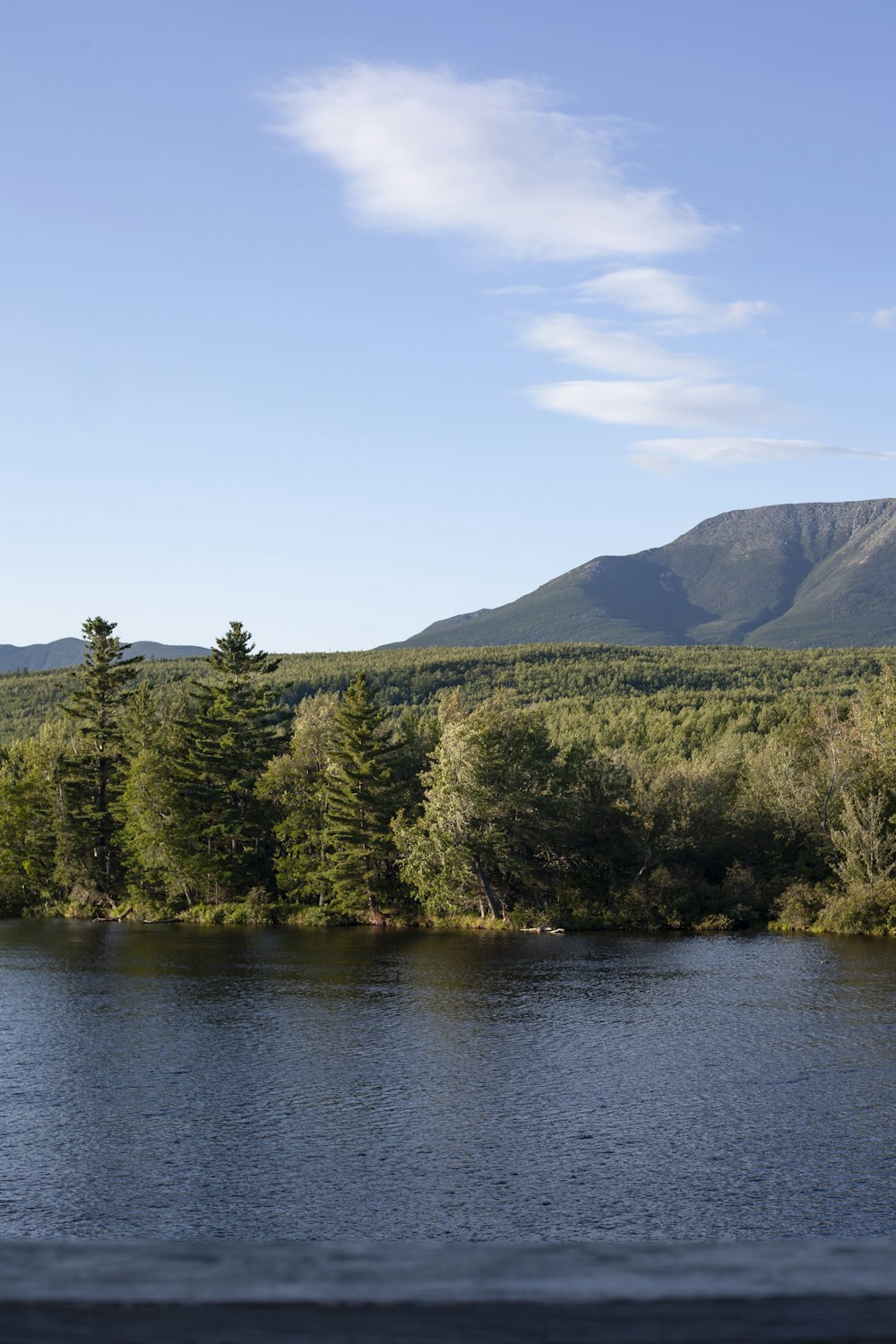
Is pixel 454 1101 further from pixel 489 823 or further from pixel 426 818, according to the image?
pixel 426 818

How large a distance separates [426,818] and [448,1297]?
264 ft

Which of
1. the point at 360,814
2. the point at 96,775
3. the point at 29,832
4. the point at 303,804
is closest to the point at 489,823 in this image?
the point at 360,814

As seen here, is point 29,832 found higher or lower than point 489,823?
lower

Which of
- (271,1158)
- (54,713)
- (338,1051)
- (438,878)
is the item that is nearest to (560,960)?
(438,878)

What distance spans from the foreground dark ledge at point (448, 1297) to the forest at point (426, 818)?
7630 cm

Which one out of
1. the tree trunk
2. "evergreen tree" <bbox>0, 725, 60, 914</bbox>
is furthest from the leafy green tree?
"evergreen tree" <bbox>0, 725, 60, 914</bbox>

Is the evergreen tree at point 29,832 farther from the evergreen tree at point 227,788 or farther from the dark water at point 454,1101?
the dark water at point 454,1101

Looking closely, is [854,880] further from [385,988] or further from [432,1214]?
[432,1214]

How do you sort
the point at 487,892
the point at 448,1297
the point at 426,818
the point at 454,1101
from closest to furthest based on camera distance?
the point at 448,1297 < the point at 454,1101 < the point at 426,818 < the point at 487,892

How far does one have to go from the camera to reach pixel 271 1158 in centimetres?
3031

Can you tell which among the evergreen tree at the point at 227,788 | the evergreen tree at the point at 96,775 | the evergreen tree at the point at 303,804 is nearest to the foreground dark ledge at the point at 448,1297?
the evergreen tree at the point at 303,804

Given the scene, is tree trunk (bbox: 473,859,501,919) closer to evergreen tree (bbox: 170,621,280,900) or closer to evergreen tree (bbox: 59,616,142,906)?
evergreen tree (bbox: 170,621,280,900)

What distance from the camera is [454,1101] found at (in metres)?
35.9

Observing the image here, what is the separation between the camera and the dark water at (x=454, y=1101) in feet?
86.8
